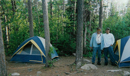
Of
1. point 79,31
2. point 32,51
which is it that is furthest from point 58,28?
point 79,31

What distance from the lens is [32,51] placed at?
8727mm

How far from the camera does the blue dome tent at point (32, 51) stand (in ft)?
27.6

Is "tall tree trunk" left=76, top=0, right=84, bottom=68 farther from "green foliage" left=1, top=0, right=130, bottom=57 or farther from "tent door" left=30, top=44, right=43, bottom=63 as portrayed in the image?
"green foliage" left=1, top=0, right=130, bottom=57

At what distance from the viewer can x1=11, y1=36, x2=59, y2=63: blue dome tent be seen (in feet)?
27.6

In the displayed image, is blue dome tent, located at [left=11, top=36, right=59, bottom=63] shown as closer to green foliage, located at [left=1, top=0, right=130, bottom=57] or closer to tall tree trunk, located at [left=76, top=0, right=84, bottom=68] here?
tall tree trunk, located at [left=76, top=0, right=84, bottom=68]

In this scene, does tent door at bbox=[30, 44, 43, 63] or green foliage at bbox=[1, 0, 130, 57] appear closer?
tent door at bbox=[30, 44, 43, 63]

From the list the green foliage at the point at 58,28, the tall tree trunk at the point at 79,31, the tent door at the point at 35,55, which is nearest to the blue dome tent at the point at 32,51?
the tent door at the point at 35,55

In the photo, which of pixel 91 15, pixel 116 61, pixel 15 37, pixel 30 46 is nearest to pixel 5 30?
pixel 15 37

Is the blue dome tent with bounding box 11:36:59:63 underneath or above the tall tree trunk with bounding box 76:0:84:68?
underneath

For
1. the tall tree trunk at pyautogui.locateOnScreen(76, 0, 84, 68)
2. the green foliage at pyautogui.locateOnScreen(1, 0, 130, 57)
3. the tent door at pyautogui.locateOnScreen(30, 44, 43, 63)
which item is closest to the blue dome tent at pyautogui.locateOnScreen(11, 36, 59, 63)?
the tent door at pyautogui.locateOnScreen(30, 44, 43, 63)

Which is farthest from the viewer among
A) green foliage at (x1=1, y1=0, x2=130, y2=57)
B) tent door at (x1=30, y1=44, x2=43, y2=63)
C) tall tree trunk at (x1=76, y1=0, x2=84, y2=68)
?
green foliage at (x1=1, y1=0, x2=130, y2=57)

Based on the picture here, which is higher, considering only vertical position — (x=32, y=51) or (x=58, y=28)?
(x=58, y=28)

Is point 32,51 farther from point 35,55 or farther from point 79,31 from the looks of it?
point 79,31

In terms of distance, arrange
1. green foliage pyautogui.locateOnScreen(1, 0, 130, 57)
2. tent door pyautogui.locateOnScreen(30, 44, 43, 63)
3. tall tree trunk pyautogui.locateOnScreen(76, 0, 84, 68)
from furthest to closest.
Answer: green foliage pyautogui.locateOnScreen(1, 0, 130, 57) → tent door pyautogui.locateOnScreen(30, 44, 43, 63) → tall tree trunk pyautogui.locateOnScreen(76, 0, 84, 68)
